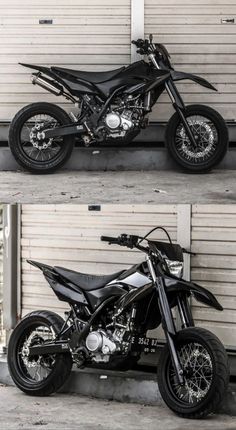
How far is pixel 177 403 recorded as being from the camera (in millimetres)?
6016

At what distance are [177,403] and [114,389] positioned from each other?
3.01 feet

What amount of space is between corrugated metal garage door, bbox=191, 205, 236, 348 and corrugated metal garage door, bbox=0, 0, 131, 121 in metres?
2.32

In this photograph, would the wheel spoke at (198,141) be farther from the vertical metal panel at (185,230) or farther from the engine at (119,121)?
the vertical metal panel at (185,230)

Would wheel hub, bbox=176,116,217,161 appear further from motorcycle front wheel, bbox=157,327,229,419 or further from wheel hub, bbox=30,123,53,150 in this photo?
motorcycle front wheel, bbox=157,327,229,419

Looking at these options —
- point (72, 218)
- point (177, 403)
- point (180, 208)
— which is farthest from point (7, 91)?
point (177, 403)

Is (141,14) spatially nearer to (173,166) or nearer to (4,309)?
(173,166)

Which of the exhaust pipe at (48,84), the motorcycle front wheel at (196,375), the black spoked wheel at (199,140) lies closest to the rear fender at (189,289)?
A: the motorcycle front wheel at (196,375)

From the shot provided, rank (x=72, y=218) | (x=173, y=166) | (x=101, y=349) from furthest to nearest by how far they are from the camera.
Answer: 1. (x=173, y=166)
2. (x=72, y=218)
3. (x=101, y=349)

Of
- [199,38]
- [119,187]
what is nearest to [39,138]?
[119,187]

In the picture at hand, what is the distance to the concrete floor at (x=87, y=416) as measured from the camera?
5930 mm

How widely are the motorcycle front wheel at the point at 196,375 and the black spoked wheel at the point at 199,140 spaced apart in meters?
2.30

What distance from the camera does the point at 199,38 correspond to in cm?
827

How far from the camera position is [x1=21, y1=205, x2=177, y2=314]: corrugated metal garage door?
720 cm

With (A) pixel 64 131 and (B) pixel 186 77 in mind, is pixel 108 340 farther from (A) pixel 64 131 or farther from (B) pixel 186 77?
(B) pixel 186 77
